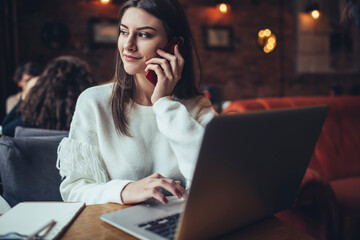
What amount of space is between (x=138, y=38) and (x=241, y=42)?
3.74 metres

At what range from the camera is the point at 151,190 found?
732 millimetres

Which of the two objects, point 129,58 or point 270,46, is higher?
point 270,46

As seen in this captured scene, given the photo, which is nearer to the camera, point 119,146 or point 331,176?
point 119,146

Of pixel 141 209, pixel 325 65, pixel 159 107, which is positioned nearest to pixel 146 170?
pixel 159 107

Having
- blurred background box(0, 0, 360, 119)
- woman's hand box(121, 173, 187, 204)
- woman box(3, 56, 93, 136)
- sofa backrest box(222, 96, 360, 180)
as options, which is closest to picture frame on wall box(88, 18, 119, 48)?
blurred background box(0, 0, 360, 119)

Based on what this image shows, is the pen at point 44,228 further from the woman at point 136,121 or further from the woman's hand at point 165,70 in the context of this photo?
the woman's hand at point 165,70

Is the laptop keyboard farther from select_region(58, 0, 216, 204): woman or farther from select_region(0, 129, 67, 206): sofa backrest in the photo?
select_region(0, 129, 67, 206): sofa backrest

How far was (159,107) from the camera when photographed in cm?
94

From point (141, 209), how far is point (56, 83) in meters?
1.36

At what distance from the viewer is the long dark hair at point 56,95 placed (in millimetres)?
1811

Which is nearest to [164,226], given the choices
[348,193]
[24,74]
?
[348,193]

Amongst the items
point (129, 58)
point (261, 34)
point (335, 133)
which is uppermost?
point (261, 34)

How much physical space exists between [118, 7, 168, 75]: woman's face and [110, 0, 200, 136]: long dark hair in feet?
0.09

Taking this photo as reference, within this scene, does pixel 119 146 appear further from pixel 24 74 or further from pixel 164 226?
pixel 24 74
